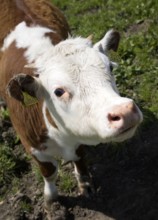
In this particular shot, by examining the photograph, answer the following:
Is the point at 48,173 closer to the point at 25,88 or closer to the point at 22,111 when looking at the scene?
the point at 22,111

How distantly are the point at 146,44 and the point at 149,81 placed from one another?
83 cm

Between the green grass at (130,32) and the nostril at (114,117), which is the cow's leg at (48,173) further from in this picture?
the nostril at (114,117)

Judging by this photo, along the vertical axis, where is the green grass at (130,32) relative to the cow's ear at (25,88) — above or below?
below

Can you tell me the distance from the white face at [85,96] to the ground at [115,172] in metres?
0.66

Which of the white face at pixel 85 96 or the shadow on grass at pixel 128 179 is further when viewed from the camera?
the shadow on grass at pixel 128 179

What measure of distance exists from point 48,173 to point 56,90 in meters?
1.63

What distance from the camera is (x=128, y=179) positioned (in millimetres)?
5586

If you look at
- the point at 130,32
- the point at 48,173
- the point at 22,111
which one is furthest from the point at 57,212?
the point at 130,32

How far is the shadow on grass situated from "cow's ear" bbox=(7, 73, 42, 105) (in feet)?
5.82

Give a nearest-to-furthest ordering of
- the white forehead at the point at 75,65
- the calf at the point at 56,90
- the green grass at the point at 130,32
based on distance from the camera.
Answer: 1. the calf at the point at 56,90
2. the white forehead at the point at 75,65
3. the green grass at the point at 130,32

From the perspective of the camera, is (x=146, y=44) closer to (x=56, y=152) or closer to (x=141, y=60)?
(x=141, y=60)

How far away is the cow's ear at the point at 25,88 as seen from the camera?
13.3ft

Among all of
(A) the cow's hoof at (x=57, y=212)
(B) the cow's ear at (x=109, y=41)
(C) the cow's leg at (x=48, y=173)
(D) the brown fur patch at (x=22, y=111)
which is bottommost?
(A) the cow's hoof at (x=57, y=212)

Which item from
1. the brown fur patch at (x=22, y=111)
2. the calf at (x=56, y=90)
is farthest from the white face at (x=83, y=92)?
the brown fur patch at (x=22, y=111)
